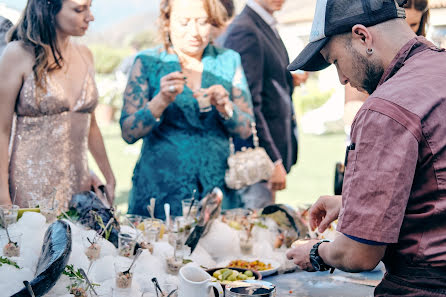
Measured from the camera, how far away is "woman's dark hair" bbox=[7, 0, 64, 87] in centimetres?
281

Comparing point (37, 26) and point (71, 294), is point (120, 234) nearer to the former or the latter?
point (71, 294)

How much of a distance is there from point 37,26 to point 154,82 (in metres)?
0.72

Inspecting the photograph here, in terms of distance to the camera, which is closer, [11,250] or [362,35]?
[362,35]

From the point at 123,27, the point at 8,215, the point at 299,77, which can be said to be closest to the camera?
the point at 8,215

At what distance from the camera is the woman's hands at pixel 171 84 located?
2.92m

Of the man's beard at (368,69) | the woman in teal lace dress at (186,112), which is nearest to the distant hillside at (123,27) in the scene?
the woman in teal lace dress at (186,112)

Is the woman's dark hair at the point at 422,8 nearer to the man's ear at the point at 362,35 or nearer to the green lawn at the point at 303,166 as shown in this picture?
the man's ear at the point at 362,35

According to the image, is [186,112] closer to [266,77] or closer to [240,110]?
[240,110]

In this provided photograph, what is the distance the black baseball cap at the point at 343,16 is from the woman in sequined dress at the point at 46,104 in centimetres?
175

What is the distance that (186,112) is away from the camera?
3.18 metres

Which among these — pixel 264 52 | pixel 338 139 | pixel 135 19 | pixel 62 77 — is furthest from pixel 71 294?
pixel 135 19

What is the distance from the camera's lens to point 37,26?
2.83m

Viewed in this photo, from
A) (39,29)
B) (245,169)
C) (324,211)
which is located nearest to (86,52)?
(39,29)

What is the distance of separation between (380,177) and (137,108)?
6.64 ft
